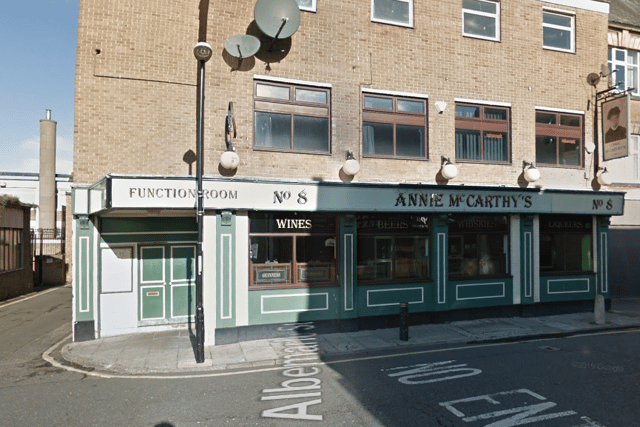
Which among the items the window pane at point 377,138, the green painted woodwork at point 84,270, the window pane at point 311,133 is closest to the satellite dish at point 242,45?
the window pane at point 311,133

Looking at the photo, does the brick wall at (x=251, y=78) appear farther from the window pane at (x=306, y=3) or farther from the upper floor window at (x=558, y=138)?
the upper floor window at (x=558, y=138)

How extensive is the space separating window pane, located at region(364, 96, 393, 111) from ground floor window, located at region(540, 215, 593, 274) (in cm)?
596

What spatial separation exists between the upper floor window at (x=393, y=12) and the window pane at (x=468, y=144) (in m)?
3.42

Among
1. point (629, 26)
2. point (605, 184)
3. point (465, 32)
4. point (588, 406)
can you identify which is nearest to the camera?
point (588, 406)

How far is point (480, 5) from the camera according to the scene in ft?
41.6

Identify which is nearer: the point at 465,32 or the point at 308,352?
the point at 308,352

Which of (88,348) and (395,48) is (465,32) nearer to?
(395,48)

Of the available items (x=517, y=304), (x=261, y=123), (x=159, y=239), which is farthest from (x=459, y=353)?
(x=159, y=239)

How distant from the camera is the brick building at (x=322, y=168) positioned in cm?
1020

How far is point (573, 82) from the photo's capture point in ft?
44.1

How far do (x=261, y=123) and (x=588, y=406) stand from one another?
337 inches

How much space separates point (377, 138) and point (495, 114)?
3.92 m

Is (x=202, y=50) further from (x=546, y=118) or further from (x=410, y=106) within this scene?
(x=546, y=118)

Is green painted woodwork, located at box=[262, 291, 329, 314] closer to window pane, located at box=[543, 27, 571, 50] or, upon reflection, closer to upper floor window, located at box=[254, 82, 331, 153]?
upper floor window, located at box=[254, 82, 331, 153]
